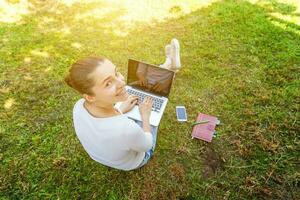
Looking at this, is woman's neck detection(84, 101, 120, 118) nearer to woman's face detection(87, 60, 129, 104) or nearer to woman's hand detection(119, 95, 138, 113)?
woman's face detection(87, 60, 129, 104)

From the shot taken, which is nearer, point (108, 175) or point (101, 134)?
point (101, 134)

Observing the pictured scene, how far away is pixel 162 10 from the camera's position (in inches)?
245

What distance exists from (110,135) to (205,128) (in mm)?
1914

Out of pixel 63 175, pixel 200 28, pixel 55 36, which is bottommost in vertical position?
pixel 63 175

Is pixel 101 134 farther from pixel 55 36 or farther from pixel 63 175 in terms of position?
pixel 55 36

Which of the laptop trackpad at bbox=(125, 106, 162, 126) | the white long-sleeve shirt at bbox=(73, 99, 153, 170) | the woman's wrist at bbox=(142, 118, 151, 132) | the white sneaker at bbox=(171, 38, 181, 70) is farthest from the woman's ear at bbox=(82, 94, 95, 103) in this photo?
the white sneaker at bbox=(171, 38, 181, 70)

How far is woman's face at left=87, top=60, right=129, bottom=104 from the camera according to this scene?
8.18 ft

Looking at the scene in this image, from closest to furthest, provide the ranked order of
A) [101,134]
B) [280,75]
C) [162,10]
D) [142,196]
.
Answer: [101,134] → [142,196] → [280,75] → [162,10]

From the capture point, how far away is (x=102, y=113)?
8.73ft

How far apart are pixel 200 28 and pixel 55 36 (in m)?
2.71

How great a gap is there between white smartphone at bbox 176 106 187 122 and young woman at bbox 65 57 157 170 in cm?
143

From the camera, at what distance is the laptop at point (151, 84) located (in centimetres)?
364

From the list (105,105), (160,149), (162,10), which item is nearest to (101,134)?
(105,105)

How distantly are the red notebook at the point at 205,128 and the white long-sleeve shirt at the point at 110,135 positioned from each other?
1.31 meters
